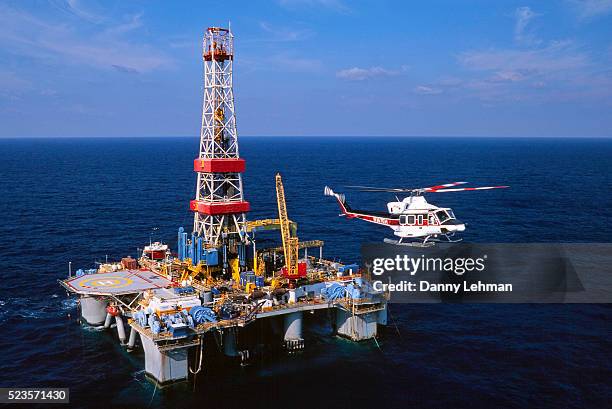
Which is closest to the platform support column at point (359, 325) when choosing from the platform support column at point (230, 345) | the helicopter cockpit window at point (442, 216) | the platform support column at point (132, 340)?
the platform support column at point (230, 345)

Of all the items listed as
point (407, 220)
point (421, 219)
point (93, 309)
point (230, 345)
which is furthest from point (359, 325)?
point (93, 309)

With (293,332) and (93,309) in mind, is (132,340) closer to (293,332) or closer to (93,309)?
(93,309)

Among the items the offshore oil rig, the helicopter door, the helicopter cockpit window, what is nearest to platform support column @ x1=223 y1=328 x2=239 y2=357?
the offshore oil rig

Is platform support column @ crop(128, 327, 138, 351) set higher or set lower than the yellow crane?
lower

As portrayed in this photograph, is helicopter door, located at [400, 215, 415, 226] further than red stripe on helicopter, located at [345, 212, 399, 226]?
No

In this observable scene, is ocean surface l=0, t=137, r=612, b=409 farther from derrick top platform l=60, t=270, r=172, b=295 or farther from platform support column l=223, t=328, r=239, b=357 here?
derrick top platform l=60, t=270, r=172, b=295

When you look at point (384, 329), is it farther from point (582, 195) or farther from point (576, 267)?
point (582, 195)

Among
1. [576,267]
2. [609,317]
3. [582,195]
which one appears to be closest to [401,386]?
[609,317]
